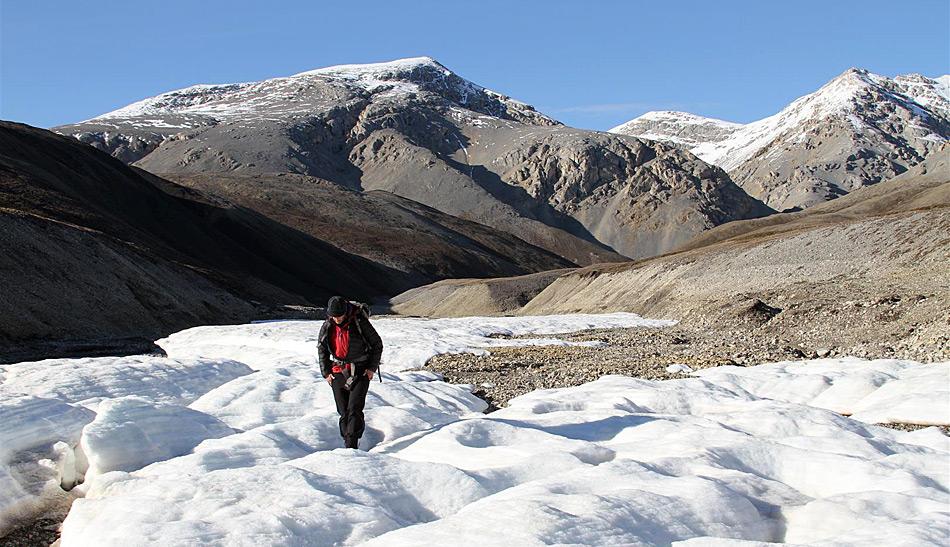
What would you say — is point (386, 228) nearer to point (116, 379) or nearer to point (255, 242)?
point (255, 242)

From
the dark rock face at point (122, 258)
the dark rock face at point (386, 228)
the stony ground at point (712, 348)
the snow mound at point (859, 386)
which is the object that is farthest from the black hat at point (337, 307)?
the dark rock face at point (386, 228)

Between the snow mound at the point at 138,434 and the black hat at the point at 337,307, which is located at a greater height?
the black hat at the point at 337,307

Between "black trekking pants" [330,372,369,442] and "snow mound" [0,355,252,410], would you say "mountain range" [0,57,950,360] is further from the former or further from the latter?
"black trekking pants" [330,372,369,442]

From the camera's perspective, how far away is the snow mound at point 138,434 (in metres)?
8.92

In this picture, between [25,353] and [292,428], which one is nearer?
[292,428]

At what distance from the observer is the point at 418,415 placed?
11828 mm

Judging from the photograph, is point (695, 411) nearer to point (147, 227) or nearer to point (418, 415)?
point (418, 415)

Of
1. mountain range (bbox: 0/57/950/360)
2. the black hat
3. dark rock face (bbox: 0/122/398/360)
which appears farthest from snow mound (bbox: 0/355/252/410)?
mountain range (bbox: 0/57/950/360)

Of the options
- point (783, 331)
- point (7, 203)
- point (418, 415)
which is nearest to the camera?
point (418, 415)

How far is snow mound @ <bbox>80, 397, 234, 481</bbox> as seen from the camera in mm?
8922

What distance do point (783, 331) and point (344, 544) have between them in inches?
914

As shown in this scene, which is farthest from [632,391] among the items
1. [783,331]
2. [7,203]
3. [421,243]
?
[421,243]

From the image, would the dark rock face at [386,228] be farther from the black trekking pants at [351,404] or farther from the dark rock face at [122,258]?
the black trekking pants at [351,404]

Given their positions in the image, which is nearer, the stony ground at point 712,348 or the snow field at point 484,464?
the snow field at point 484,464
